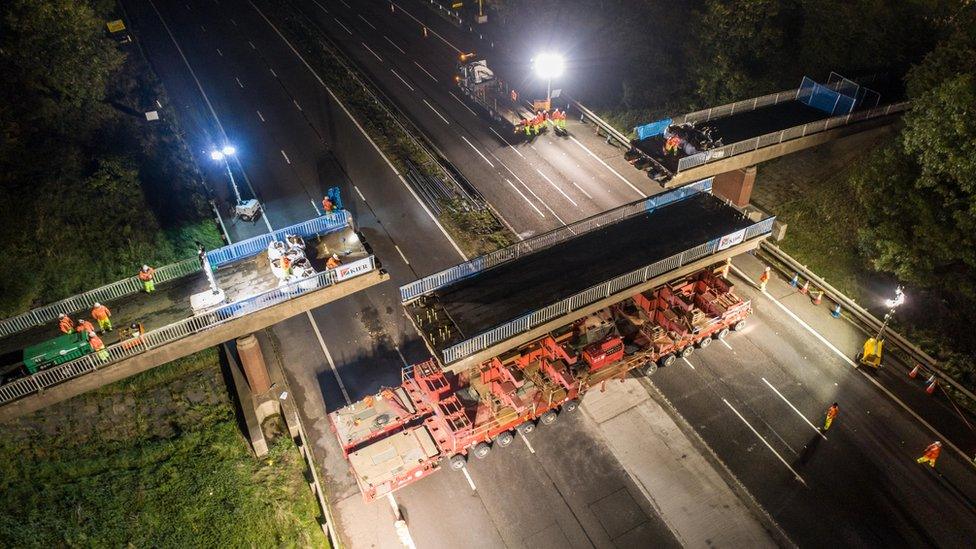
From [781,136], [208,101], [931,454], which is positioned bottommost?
[931,454]

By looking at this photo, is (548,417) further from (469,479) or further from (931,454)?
(931,454)

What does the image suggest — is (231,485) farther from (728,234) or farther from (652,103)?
(652,103)

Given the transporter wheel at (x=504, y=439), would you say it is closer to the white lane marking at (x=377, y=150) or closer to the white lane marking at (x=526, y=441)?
the white lane marking at (x=526, y=441)

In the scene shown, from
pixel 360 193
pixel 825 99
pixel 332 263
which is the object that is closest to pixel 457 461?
pixel 332 263

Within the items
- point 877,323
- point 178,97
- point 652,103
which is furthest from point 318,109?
point 877,323

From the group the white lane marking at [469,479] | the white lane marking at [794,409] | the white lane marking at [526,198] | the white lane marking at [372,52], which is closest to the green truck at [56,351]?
the white lane marking at [469,479]

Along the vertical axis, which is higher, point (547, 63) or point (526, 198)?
point (547, 63)

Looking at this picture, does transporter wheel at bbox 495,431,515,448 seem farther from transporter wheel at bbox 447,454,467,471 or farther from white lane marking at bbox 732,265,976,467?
white lane marking at bbox 732,265,976,467
